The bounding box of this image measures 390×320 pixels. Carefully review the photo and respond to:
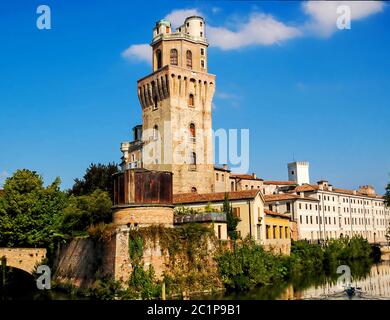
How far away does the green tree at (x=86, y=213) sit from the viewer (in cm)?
3822

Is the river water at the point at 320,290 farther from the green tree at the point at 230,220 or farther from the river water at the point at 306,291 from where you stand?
the green tree at the point at 230,220

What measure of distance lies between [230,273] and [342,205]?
42556 millimetres

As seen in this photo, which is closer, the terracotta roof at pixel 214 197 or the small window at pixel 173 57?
the terracotta roof at pixel 214 197

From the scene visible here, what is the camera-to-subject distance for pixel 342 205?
69.2m

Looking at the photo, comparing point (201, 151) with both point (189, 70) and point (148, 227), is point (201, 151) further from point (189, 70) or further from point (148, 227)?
point (148, 227)

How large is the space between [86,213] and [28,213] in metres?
4.70

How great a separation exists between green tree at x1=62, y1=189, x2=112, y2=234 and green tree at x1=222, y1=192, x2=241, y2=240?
929 centimetres

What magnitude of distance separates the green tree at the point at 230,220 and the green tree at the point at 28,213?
12.5 metres

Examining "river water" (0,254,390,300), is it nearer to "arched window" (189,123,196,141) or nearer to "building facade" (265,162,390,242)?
"building facade" (265,162,390,242)

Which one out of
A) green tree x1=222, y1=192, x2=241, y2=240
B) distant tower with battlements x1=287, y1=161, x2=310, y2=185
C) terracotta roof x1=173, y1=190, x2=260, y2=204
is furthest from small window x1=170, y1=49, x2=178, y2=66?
distant tower with battlements x1=287, y1=161, x2=310, y2=185

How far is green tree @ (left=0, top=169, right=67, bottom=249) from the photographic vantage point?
35188mm

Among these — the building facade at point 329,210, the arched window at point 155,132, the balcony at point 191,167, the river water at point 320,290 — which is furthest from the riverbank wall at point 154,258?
the building facade at point 329,210

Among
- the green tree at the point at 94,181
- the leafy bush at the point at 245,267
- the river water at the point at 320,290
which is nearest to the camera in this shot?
the river water at the point at 320,290
